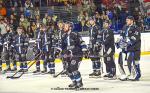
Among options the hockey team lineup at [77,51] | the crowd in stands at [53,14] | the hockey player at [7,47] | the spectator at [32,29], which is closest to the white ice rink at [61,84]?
the hockey team lineup at [77,51]

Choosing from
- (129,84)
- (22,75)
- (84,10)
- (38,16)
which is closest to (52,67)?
(22,75)

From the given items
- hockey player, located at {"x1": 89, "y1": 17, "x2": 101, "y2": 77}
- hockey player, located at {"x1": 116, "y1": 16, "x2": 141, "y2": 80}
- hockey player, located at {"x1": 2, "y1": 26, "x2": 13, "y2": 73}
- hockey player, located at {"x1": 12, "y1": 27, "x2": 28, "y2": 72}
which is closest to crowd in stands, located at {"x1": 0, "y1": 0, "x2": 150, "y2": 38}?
hockey player, located at {"x1": 2, "y1": 26, "x2": 13, "y2": 73}

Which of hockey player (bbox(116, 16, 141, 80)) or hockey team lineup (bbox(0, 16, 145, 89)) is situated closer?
hockey team lineup (bbox(0, 16, 145, 89))

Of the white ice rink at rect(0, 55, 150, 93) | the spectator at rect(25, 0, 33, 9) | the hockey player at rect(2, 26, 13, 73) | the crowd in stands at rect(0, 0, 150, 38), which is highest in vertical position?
the spectator at rect(25, 0, 33, 9)

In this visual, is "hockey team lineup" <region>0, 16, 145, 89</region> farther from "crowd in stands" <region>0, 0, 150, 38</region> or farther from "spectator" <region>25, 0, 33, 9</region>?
"spectator" <region>25, 0, 33, 9</region>

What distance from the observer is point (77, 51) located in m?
10.3

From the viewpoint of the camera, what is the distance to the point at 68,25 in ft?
34.0

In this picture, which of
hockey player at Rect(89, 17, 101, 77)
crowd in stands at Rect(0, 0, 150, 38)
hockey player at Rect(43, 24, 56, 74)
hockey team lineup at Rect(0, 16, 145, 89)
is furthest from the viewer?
crowd in stands at Rect(0, 0, 150, 38)

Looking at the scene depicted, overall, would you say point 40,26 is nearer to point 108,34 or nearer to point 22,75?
point 22,75

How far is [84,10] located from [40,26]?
250 inches

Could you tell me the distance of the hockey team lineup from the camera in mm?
10398

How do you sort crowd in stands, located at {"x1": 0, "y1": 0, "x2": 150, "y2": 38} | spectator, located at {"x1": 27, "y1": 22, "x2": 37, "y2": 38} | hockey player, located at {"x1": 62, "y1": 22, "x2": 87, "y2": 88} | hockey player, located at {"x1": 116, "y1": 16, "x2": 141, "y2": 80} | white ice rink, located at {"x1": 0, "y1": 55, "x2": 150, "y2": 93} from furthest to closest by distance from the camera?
crowd in stands, located at {"x1": 0, "y1": 0, "x2": 150, "y2": 38}, spectator, located at {"x1": 27, "y1": 22, "x2": 37, "y2": 38}, hockey player, located at {"x1": 116, "y1": 16, "x2": 141, "y2": 80}, white ice rink, located at {"x1": 0, "y1": 55, "x2": 150, "y2": 93}, hockey player, located at {"x1": 62, "y1": 22, "x2": 87, "y2": 88}

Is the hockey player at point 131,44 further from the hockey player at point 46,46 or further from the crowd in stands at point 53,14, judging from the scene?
the crowd in stands at point 53,14

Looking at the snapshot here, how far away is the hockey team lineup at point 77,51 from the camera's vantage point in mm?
10398
